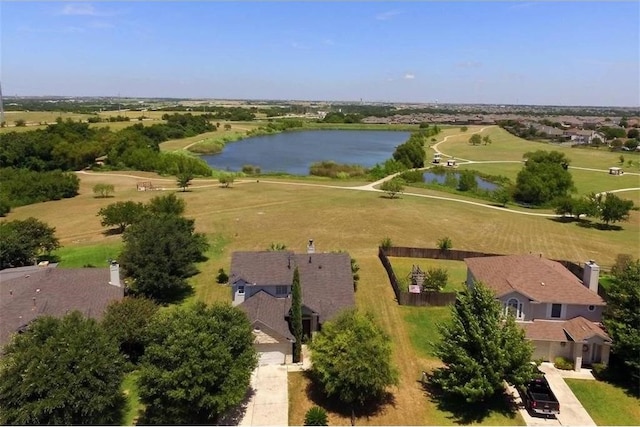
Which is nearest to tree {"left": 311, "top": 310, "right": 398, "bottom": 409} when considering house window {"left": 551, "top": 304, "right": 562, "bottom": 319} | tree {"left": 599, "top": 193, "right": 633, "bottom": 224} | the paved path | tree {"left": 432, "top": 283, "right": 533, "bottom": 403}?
tree {"left": 432, "top": 283, "right": 533, "bottom": 403}

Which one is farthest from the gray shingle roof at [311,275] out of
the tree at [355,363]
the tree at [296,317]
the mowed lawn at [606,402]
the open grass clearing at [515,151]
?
the open grass clearing at [515,151]

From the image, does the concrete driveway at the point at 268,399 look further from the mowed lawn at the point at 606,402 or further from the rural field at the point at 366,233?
the mowed lawn at the point at 606,402

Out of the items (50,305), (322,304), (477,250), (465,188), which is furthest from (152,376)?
(465,188)

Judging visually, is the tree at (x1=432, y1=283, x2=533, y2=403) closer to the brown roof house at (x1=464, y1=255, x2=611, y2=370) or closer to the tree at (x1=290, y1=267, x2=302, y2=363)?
the brown roof house at (x1=464, y1=255, x2=611, y2=370)

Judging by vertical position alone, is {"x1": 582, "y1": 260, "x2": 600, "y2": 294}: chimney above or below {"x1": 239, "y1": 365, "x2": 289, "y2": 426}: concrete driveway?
above

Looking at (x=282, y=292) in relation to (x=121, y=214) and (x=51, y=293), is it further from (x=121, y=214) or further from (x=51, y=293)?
(x=121, y=214)

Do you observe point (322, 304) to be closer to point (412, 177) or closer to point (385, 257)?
point (385, 257)

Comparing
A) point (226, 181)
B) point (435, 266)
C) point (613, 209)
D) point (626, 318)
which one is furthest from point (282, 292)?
point (226, 181)
